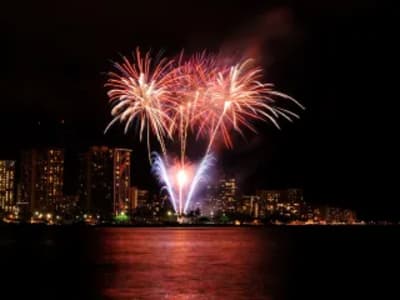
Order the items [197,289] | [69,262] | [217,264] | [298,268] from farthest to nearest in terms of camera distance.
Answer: [69,262], [217,264], [298,268], [197,289]

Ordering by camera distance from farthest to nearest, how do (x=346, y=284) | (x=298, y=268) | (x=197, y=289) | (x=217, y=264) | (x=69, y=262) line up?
(x=69, y=262), (x=217, y=264), (x=298, y=268), (x=346, y=284), (x=197, y=289)

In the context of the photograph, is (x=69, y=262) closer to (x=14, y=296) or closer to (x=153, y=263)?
(x=153, y=263)

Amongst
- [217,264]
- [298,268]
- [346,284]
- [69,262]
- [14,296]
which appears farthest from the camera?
[69,262]

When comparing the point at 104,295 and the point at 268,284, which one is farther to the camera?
the point at 268,284

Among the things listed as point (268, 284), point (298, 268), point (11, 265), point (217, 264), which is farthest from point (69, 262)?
point (268, 284)

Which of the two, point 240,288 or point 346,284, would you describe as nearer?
point 240,288

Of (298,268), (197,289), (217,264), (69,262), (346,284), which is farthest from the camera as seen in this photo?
(69,262)

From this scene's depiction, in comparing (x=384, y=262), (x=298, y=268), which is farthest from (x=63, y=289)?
(x=384, y=262)

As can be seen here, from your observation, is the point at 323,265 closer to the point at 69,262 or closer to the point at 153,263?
the point at 153,263
